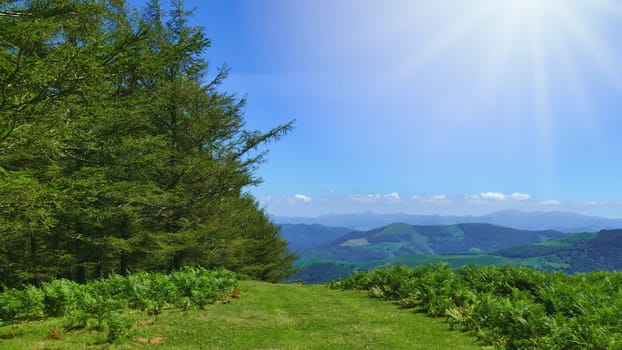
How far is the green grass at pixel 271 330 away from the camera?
9234mm

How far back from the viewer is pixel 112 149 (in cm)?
1548

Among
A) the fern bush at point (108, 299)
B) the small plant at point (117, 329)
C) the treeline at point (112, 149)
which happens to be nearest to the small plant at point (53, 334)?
the fern bush at point (108, 299)

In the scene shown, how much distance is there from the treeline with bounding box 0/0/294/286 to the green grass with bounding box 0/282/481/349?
131 inches

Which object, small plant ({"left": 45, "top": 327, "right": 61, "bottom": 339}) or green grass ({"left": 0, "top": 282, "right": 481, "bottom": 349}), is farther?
green grass ({"left": 0, "top": 282, "right": 481, "bottom": 349})

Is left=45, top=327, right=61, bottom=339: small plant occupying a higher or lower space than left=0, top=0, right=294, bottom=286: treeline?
lower

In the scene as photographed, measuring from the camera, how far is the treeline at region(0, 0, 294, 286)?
862cm

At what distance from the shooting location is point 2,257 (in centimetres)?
1956

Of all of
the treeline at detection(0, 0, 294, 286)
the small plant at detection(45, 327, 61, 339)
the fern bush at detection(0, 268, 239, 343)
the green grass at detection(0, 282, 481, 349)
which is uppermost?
the treeline at detection(0, 0, 294, 286)

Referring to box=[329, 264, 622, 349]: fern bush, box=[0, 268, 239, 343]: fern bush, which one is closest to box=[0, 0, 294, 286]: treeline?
box=[0, 268, 239, 343]: fern bush

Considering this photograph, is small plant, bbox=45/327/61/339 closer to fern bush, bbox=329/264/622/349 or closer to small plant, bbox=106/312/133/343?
small plant, bbox=106/312/133/343

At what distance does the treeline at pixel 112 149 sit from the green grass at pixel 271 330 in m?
3.33

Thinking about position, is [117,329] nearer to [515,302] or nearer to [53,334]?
[53,334]

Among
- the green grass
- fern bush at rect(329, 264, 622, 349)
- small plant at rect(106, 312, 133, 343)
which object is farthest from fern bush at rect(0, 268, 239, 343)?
fern bush at rect(329, 264, 622, 349)

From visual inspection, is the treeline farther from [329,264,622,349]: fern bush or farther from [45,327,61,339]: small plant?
[329,264,622,349]: fern bush
